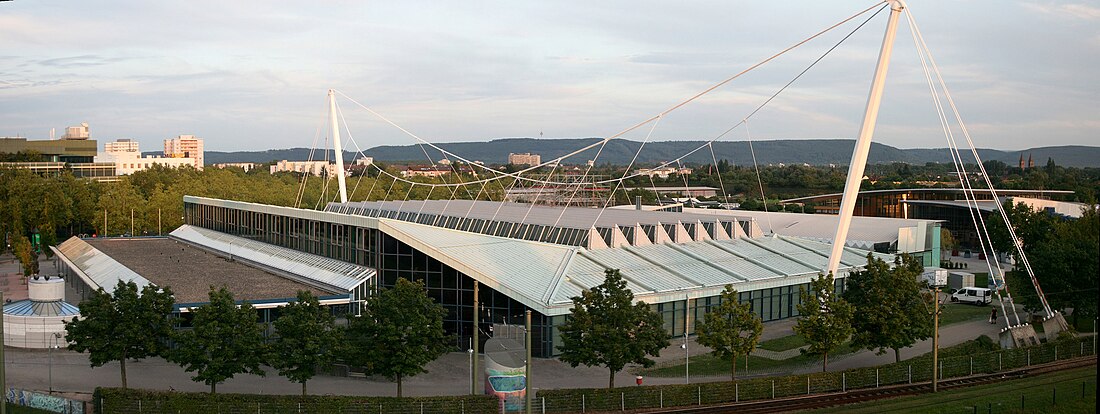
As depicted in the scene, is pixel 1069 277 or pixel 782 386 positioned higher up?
pixel 1069 277

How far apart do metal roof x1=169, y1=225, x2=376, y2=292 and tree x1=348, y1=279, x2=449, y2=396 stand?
12136mm

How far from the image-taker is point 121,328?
36625mm

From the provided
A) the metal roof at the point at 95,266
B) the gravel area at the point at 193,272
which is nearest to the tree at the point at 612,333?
the gravel area at the point at 193,272

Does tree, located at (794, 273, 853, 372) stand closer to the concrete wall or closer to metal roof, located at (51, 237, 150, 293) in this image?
metal roof, located at (51, 237, 150, 293)

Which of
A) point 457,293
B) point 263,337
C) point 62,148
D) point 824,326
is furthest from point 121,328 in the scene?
point 62,148

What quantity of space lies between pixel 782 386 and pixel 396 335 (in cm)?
1499

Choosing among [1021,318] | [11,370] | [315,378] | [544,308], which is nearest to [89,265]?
[11,370]

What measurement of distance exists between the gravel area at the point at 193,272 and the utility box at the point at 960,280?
4602 centimetres

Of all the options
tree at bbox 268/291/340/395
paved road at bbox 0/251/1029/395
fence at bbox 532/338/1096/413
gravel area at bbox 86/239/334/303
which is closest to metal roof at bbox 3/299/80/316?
paved road at bbox 0/251/1029/395

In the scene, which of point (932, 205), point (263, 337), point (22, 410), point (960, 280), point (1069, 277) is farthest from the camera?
point (932, 205)

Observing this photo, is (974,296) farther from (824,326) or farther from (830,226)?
(824,326)

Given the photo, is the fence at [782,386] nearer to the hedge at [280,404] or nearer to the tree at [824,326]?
the tree at [824,326]

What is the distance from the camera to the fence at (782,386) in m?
34.6

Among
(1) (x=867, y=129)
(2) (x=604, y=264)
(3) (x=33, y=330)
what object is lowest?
(3) (x=33, y=330)
